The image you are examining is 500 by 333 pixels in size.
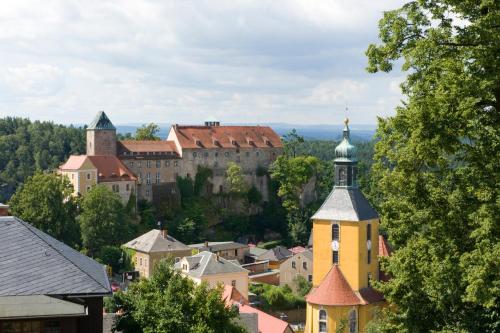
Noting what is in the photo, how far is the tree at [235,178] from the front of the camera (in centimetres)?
8275

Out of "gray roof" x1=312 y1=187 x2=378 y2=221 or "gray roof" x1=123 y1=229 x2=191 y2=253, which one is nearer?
"gray roof" x1=312 y1=187 x2=378 y2=221

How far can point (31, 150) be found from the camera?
111 metres

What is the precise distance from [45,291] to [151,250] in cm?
4837

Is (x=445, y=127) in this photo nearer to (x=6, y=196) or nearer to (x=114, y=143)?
(x=114, y=143)

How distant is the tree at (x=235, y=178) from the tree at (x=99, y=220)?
1875 centimetres

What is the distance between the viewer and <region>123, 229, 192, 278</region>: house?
6203cm

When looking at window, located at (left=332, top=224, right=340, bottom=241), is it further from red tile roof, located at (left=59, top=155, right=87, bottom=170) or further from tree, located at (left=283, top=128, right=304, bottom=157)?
tree, located at (left=283, top=128, right=304, bottom=157)

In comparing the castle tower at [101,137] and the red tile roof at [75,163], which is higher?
the castle tower at [101,137]

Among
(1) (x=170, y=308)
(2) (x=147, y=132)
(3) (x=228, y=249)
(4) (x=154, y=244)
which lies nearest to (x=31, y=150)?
(2) (x=147, y=132)

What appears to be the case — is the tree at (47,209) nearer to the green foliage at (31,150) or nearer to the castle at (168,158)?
the castle at (168,158)

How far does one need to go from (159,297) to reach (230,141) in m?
65.0

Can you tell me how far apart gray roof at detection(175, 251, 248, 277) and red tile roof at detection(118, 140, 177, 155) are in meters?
24.2

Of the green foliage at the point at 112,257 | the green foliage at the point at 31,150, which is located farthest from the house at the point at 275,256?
the green foliage at the point at 31,150

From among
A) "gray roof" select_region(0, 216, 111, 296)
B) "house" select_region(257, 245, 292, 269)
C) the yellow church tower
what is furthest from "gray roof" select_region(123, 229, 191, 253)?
"gray roof" select_region(0, 216, 111, 296)
